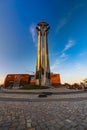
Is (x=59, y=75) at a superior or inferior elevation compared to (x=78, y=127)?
superior

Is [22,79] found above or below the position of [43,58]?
below

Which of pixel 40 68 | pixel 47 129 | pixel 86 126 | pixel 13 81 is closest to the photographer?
pixel 47 129

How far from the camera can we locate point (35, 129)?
11.9ft

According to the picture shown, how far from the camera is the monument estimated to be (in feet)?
113

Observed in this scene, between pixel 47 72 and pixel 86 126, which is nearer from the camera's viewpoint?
pixel 86 126

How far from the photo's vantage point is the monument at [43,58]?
113 ft

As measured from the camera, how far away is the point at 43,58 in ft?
117

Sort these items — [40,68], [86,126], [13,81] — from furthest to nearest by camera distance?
[13,81]
[40,68]
[86,126]

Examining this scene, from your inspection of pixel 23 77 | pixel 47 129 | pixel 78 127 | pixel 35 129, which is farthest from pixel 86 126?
pixel 23 77

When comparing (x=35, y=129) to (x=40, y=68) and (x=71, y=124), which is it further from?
(x=40, y=68)

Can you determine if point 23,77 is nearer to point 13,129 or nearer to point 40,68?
point 40,68

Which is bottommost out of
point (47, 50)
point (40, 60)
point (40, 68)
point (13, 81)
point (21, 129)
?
point (21, 129)

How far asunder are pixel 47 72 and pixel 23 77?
8.35 meters

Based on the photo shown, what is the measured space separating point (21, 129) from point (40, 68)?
1225 inches
